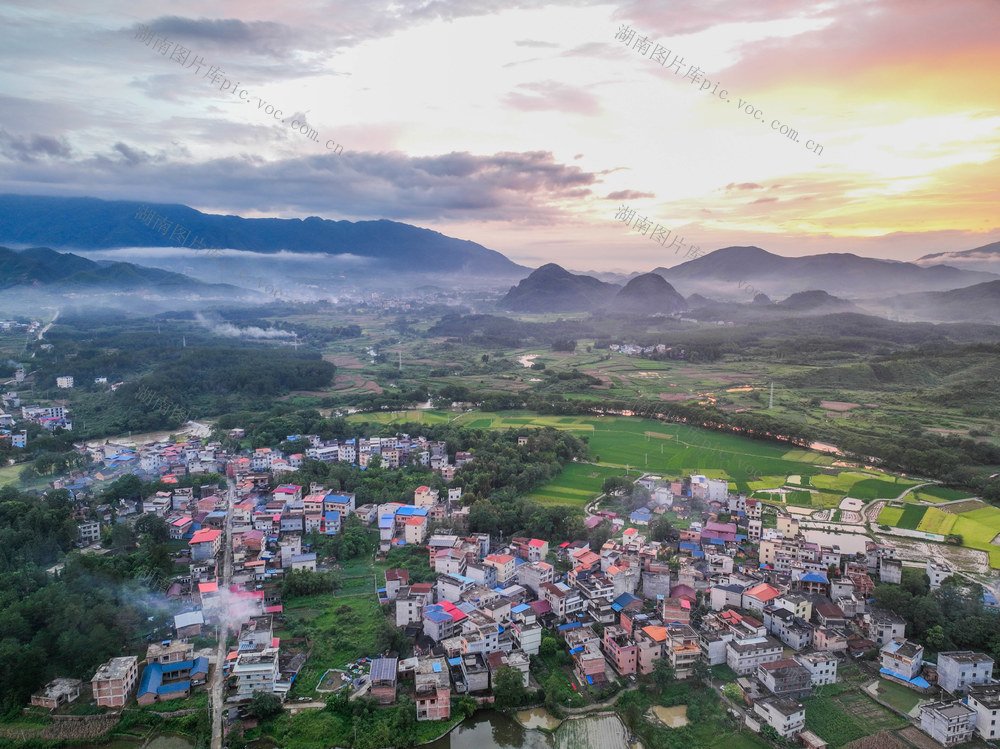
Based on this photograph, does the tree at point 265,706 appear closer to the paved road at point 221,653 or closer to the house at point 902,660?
the paved road at point 221,653

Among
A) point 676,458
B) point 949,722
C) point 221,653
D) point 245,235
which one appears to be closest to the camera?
point 949,722

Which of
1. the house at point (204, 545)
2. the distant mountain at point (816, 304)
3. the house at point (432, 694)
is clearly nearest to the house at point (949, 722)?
the house at point (432, 694)

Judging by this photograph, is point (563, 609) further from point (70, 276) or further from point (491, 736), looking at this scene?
point (70, 276)


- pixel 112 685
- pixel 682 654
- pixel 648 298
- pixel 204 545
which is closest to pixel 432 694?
pixel 682 654

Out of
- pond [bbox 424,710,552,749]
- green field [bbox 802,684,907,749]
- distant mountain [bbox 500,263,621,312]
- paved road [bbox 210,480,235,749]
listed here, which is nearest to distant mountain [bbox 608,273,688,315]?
distant mountain [bbox 500,263,621,312]

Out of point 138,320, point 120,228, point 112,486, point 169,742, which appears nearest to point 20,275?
point 138,320

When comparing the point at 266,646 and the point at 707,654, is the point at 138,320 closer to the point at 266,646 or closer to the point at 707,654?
the point at 266,646

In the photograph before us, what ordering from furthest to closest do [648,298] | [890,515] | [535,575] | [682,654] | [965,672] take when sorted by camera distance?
[648,298]
[890,515]
[535,575]
[682,654]
[965,672]
